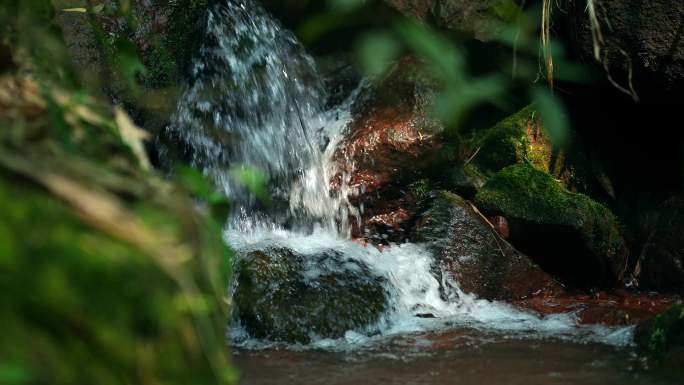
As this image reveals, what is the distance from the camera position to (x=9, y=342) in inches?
25.4

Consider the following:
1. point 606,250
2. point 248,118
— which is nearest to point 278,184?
point 248,118

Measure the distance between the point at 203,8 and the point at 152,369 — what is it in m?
6.14

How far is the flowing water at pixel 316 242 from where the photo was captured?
12.4 feet

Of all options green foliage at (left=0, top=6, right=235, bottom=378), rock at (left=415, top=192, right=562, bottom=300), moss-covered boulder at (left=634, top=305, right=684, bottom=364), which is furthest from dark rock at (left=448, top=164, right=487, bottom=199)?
green foliage at (left=0, top=6, right=235, bottom=378)

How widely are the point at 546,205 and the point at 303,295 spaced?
204cm

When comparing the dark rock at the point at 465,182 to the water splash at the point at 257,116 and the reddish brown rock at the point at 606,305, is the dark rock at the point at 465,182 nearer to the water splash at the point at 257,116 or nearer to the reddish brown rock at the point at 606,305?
the water splash at the point at 257,116

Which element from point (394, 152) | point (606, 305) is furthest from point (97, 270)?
point (394, 152)

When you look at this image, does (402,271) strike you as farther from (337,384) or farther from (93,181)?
(93,181)

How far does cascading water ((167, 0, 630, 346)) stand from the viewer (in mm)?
5527

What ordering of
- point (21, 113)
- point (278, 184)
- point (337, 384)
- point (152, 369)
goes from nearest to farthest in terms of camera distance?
point (152, 369)
point (21, 113)
point (337, 384)
point (278, 184)

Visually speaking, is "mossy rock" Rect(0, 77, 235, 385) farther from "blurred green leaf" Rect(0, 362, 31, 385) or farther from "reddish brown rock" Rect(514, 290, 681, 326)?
"reddish brown rock" Rect(514, 290, 681, 326)

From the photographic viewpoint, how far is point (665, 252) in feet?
18.3

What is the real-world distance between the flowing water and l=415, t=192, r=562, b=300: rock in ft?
0.38

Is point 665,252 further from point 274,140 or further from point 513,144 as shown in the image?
point 274,140
